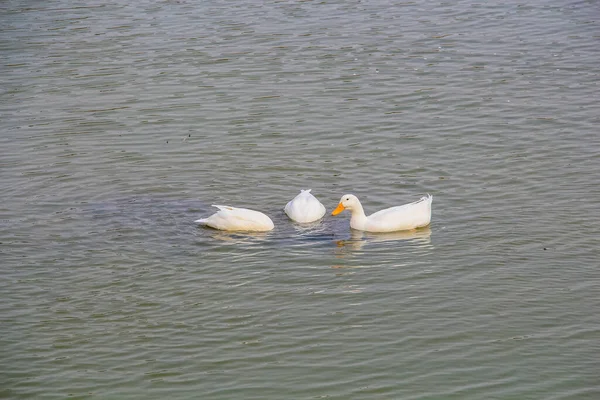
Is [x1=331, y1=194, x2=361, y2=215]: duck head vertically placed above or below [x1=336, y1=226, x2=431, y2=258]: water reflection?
above

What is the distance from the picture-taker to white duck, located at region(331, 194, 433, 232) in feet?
39.1

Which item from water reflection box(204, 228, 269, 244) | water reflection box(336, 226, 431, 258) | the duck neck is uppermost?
the duck neck

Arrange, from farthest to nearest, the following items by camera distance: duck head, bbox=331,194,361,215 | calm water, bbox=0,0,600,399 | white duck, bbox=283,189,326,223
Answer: white duck, bbox=283,189,326,223 → duck head, bbox=331,194,361,215 → calm water, bbox=0,0,600,399

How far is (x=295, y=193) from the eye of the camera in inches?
523

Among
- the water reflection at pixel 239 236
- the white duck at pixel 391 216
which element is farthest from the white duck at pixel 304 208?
the water reflection at pixel 239 236

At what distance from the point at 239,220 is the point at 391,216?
1.73 metres

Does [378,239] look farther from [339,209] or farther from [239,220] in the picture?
[239,220]

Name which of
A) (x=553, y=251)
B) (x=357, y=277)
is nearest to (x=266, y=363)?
(x=357, y=277)

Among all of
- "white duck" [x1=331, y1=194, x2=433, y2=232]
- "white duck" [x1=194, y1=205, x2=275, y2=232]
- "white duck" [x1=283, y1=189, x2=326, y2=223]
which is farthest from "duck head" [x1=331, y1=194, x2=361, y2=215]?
"white duck" [x1=194, y1=205, x2=275, y2=232]

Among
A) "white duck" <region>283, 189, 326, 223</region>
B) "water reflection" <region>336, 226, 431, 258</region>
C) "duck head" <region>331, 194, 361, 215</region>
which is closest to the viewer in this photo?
"water reflection" <region>336, 226, 431, 258</region>

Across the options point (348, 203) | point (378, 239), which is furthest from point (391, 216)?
point (348, 203)

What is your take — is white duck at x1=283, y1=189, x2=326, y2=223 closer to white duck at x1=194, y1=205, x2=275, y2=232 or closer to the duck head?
the duck head

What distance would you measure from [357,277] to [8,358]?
11.7 ft

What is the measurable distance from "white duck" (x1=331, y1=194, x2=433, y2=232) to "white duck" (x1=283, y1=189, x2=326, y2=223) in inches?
11.8
